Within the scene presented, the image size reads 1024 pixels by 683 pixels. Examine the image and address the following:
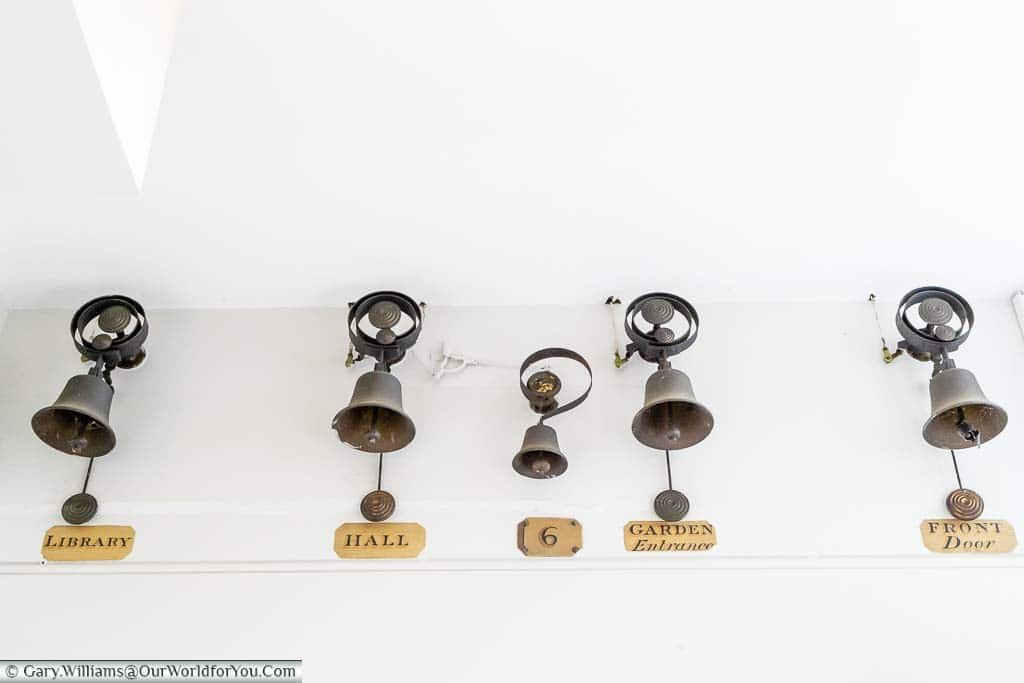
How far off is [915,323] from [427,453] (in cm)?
151

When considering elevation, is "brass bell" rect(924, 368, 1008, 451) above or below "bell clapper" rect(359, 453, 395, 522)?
above

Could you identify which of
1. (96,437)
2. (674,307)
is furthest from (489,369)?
(96,437)

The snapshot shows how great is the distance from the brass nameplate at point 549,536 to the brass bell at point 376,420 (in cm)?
39

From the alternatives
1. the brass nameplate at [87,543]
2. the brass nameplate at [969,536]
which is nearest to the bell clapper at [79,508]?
the brass nameplate at [87,543]

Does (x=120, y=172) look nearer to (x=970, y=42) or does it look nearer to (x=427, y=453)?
(x=427, y=453)

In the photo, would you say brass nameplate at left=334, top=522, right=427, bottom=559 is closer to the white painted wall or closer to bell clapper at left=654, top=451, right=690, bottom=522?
the white painted wall

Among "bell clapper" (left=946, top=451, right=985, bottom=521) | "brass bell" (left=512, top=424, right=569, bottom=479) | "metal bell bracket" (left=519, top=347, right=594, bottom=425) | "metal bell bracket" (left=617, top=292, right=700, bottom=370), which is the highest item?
"metal bell bracket" (left=617, top=292, right=700, bottom=370)

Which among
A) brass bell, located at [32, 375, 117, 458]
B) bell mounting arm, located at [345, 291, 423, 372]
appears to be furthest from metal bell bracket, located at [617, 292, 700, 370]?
brass bell, located at [32, 375, 117, 458]

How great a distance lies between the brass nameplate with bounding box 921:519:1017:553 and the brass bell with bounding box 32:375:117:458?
2177 millimetres

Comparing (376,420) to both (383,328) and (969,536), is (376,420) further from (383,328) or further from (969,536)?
(969,536)

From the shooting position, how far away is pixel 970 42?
5.96 ft

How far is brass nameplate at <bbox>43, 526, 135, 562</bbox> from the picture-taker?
2107mm

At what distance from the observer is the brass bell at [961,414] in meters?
2.08

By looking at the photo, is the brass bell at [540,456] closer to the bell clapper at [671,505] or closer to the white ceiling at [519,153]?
the bell clapper at [671,505]
